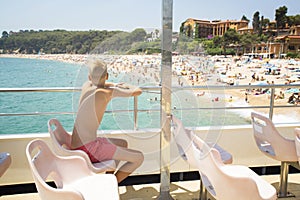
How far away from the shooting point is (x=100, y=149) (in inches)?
68.6

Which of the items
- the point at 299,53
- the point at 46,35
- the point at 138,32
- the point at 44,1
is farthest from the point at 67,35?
the point at 44,1

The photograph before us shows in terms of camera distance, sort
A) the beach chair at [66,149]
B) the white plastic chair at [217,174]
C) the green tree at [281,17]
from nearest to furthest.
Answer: the white plastic chair at [217,174] < the beach chair at [66,149] < the green tree at [281,17]

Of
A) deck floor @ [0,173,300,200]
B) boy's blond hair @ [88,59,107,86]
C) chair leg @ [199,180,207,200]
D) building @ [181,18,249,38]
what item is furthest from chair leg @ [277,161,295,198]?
boy's blond hair @ [88,59,107,86]

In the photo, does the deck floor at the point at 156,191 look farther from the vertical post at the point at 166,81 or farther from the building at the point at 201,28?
the building at the point at 201,28

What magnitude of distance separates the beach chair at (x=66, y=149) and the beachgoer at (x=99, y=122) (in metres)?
0.04

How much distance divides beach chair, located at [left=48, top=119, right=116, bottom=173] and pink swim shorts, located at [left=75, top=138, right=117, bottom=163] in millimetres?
35

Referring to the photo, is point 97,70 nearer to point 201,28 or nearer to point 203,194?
point 201,28

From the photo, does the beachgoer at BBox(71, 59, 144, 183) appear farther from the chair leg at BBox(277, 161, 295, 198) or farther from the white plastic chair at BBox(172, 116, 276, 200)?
the chair leg at BBox(277, 161, 295, 198)

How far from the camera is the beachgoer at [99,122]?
1346 millimetres

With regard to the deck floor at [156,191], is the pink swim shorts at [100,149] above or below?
above

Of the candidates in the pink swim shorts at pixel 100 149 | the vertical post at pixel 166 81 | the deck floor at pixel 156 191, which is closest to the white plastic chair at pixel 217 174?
the vertical post at pixel 166 81

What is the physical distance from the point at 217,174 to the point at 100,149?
26.1 inches

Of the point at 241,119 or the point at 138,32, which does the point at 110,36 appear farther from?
the point at 241,119

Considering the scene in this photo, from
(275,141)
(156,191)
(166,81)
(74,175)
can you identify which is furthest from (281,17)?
(74,175)
